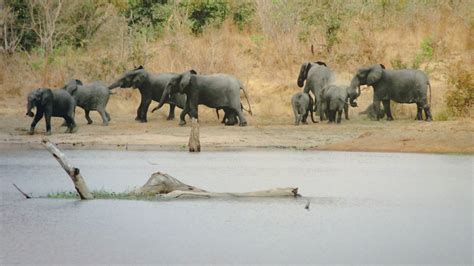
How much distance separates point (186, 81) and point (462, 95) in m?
6.45

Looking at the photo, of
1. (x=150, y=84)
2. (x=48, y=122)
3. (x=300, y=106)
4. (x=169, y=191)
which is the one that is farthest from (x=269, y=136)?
(x=169, y=191)

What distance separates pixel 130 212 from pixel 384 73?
16.3 meters

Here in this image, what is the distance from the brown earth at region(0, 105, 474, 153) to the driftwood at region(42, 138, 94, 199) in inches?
366

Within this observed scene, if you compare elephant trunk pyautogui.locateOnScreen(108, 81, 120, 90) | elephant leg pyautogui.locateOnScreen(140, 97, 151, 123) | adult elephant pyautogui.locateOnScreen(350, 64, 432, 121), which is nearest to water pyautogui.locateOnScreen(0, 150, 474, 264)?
elephant leg pyautogui.locateOnScreen(140, 97, 151, 123)

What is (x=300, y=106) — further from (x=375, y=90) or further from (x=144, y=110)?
(x=144, y=110)

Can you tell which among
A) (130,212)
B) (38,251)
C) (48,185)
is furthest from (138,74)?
(38,251)

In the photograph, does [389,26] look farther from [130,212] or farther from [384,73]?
[130,212]

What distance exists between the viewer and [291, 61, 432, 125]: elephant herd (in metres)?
29.3

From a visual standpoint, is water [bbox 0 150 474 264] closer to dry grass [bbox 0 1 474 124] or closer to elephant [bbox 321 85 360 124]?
elephant [bbox 321 85 360 124]

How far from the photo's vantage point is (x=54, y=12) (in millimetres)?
37406

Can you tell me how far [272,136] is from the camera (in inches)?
1077

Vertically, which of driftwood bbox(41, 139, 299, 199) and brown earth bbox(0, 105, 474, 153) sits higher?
driftwood bbox(41, 139, 299, 199)

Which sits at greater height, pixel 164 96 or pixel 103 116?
pixel 164 96

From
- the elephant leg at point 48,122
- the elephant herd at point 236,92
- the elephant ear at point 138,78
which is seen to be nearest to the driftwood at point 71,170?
the elephant leg at point 48,122
